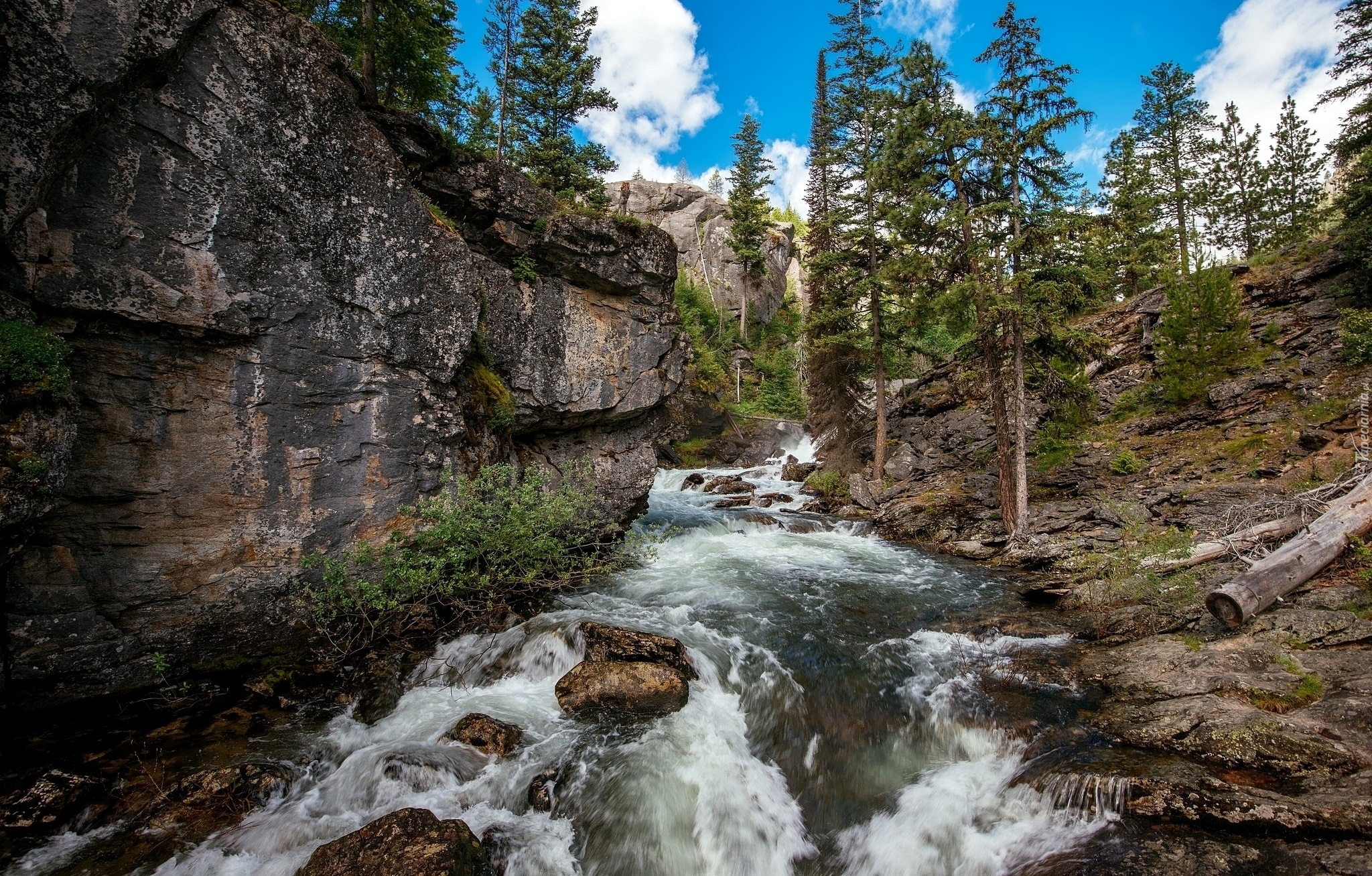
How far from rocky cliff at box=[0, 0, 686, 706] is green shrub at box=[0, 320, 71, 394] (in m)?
0.42

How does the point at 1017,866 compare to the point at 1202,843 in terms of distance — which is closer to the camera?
the point at 1202,843

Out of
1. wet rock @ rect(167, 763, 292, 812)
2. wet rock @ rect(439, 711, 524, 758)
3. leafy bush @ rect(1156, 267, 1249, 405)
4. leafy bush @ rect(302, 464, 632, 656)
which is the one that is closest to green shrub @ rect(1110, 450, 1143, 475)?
leafy bush @ rect(1156, 267, 1249, 405)

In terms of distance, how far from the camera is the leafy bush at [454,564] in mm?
7914

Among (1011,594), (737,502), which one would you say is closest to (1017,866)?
(1011,594)

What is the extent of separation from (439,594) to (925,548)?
12.1 m

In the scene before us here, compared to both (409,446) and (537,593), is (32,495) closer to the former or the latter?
(409,446)

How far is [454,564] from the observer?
942 centimetres

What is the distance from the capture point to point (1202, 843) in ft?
12.9

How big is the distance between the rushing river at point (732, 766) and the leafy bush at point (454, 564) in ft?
3.05

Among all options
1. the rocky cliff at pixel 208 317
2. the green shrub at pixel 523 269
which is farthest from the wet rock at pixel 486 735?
the green shrub at pixel 523 269

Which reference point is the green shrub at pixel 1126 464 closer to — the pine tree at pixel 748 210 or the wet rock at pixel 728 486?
the wet rock at pixel 728 486

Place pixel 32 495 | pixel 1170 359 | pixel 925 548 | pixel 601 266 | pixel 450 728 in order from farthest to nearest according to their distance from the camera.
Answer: pixel 1170 359 → pixel 925 548 → pixel 601 266 → pixel 450 728 → pixel 32 495

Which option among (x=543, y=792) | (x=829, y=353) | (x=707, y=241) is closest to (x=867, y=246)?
(x=829, y=353)

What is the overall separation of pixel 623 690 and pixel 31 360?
755cm
